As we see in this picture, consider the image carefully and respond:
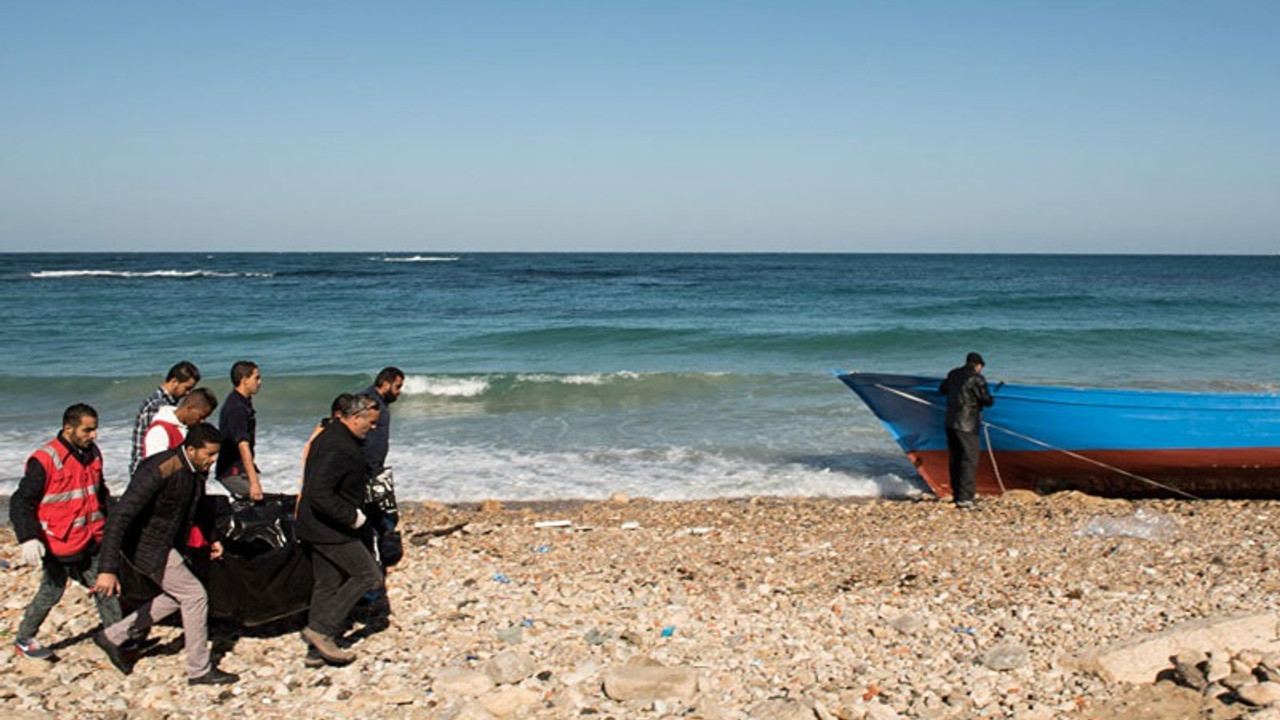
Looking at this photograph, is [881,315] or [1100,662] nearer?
[1100,662]

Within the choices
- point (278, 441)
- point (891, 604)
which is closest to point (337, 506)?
point (891, 604)

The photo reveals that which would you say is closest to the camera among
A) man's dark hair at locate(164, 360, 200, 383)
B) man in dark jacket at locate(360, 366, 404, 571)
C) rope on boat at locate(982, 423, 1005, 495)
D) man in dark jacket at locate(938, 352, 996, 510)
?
man in dark jacket at locate(360, 366, 404, 571)

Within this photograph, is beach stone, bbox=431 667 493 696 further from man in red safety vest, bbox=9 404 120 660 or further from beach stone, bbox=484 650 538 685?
man in red safety vest, bbox=9 404 120 660

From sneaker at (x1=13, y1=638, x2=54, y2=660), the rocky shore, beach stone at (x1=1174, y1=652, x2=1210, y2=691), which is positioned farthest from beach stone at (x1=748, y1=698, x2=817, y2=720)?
sneaker at (x1=13, y1=638, x2=54, y2=660)

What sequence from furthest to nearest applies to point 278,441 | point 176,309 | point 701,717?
point 176,309, point 278,441, point 701,717

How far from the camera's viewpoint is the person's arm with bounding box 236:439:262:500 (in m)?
6.89

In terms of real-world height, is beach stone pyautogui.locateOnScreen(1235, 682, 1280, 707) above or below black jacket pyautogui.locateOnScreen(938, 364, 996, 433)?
below

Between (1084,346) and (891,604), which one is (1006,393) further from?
(1084,346)

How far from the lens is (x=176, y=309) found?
123 ft

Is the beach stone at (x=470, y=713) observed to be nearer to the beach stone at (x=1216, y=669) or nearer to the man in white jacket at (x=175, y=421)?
the man in white jacket at (x=175, y=421)

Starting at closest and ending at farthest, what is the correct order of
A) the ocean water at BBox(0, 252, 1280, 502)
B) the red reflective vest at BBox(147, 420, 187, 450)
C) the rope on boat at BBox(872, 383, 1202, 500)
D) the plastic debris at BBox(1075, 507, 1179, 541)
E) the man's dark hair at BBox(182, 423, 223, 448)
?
the man's dark hair at BBox(182, 423, 223, 448) → the red reflective vest at BBox(147, 420, 187, 450) → the plastic debris at BBox(1075, 507, 1179, 541) → the rope on boat at BBox(872, 383, 1202, 500) → the ocean water at BBox(0, 252, 1280, 502)

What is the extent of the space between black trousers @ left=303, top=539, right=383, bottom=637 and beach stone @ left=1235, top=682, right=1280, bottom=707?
4.63 metres

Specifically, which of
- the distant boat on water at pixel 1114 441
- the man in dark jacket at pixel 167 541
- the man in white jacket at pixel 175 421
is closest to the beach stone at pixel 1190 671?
the man in dark jacket at pixel 167 541

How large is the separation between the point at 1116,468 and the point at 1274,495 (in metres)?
1.62
